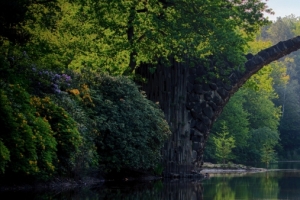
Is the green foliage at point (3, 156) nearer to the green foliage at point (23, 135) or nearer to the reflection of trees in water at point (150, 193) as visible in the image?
the green foliage at point (23, 135)

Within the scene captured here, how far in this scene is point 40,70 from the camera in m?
15.4

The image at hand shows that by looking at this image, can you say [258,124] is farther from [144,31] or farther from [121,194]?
[121,194]

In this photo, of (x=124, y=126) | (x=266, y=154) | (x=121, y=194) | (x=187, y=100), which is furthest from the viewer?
(x=266, y=154)

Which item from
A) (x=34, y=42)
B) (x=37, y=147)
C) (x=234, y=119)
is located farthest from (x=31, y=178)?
(x=234, y=119)

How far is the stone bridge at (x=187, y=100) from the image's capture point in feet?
70.4

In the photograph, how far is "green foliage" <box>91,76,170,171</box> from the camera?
17.6 m

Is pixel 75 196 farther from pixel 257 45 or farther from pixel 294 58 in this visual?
pixel 294 58

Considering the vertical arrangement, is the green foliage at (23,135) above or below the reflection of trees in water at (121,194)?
above

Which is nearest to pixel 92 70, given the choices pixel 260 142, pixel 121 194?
pixel 121 194

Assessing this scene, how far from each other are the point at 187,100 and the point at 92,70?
13.7 ft

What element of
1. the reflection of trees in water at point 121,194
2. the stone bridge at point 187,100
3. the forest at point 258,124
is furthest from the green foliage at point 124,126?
the forest at point 258,124

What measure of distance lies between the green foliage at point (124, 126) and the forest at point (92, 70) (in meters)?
0.03

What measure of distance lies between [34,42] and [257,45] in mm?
29014

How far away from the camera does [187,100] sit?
22.1m
